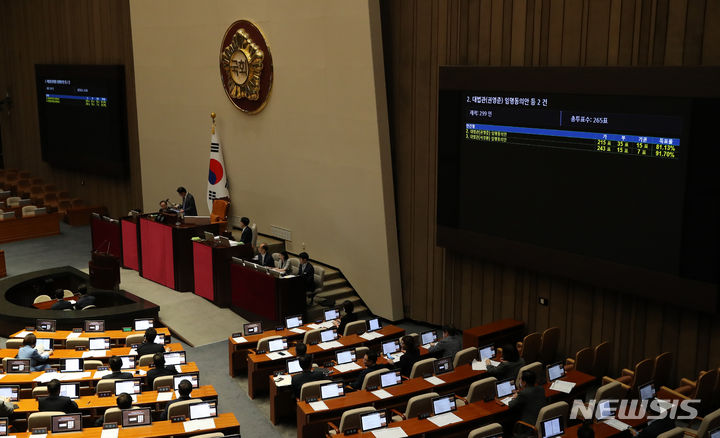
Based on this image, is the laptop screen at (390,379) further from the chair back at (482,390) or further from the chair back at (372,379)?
the chair back at (482,390)

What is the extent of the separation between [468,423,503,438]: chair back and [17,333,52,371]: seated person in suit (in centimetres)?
597

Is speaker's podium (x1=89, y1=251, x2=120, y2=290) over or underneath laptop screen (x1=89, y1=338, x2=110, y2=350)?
over

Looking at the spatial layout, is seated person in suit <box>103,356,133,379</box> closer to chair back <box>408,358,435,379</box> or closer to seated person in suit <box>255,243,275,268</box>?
chair back <box>408,358,435,379</box>

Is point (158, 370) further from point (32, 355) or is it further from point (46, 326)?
point (46, 326)

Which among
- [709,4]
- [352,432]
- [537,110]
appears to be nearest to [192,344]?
[352,432]

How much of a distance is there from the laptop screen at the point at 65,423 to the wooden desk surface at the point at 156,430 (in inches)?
2.9

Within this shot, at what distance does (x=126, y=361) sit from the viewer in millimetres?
10203

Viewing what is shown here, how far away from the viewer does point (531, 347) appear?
10.7 m

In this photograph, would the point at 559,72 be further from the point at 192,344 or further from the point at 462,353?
the point at 192,344

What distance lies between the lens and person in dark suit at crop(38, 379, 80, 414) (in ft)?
27.5

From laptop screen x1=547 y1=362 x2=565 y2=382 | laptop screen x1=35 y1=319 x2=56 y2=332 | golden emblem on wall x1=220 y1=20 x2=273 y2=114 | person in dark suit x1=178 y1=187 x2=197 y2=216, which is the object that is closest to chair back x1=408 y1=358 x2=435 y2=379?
laptop screen x1=547 y1=362 x2=565 y2=382

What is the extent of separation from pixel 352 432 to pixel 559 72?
217 inches

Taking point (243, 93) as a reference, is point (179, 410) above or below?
below

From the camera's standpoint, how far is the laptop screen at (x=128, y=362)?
10.1m
